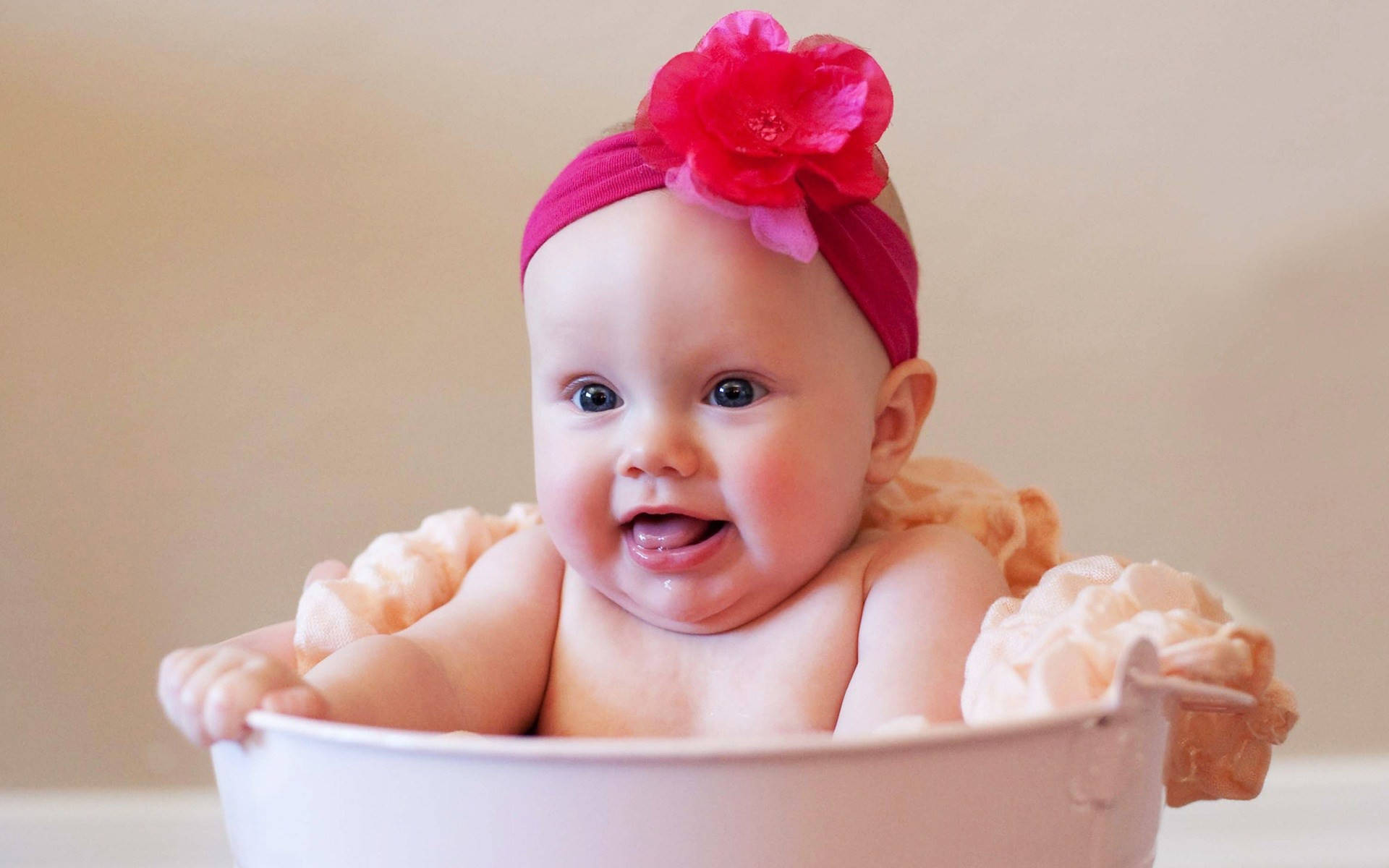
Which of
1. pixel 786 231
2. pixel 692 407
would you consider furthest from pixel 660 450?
pixel 786 231

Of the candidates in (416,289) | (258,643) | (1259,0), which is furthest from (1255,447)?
(258,643)

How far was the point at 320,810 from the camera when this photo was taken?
2.06 ft

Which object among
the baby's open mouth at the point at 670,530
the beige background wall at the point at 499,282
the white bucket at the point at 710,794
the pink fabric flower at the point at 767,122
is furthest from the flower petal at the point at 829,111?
the beige background wall at the point at 499,282

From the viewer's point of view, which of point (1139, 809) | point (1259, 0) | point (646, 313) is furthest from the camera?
point (1259, 0)

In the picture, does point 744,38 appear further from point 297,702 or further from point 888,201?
point 297,702

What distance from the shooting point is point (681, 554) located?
0.87 meters

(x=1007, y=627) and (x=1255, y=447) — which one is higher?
(x=1255, y=447)

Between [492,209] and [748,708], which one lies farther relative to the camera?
[492,209]

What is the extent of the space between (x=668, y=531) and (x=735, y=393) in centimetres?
10

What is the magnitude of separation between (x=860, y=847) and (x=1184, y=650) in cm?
19

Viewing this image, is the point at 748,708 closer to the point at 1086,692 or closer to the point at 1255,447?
the point at 1086,692

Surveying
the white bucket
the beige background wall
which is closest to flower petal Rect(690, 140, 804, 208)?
the white bucket

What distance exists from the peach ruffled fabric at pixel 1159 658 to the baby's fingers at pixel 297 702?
34 centimetres

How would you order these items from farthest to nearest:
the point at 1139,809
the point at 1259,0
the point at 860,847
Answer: the point at 1259,0, the point at 1139,809, the point at 860,847
